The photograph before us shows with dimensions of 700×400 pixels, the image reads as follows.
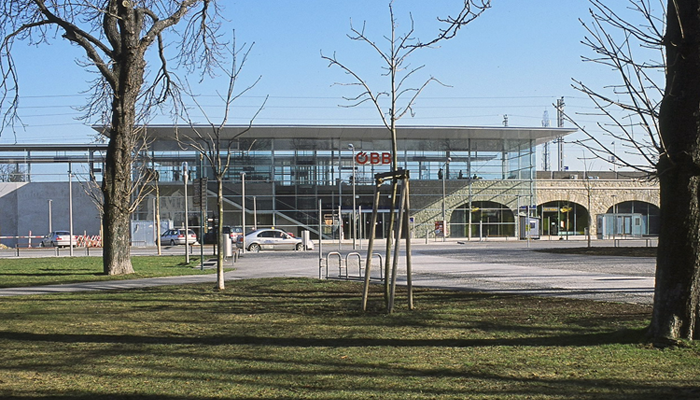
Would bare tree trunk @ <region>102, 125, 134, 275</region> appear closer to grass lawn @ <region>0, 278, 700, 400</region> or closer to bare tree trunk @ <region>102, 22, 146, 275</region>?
bare tree trunk @ <region>102, 22, 146, 275</region>

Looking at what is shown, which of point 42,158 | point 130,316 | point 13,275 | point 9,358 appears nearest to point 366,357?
point 9,358

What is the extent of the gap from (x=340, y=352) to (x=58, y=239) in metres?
47.1

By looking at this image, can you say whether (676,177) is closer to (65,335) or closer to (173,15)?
(65,335)

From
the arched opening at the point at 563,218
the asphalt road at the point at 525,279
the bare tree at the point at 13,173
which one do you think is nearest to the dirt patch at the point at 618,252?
the asphalt road at the point at 525,279

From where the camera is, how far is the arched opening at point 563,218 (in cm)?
6150

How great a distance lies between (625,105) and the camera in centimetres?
765

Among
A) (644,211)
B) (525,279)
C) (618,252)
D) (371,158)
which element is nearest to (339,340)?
(525,279)

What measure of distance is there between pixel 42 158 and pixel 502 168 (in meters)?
39.8

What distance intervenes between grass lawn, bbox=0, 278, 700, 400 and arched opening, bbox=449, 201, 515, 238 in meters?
46.4

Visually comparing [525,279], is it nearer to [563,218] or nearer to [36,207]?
[563,218]

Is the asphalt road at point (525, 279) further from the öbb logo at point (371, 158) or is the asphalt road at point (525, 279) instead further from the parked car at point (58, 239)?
the öbb logo at point (371, 158)

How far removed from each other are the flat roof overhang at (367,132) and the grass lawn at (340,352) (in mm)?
39885

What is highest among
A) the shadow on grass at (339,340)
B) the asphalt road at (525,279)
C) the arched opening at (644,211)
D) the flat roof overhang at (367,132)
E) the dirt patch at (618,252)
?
the flat roof overhang at (367,132)

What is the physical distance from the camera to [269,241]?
41.1 meters
